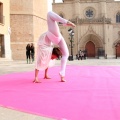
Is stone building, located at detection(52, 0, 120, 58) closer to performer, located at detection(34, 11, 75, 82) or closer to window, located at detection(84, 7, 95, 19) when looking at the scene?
window, located at detection(84, 7, 95, 19)

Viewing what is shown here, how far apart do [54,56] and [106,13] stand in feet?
169

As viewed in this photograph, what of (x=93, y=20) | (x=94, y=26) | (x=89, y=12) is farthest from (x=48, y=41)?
(x=89, y=12)

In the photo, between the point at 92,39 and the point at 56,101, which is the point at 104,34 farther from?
the point at 56,101

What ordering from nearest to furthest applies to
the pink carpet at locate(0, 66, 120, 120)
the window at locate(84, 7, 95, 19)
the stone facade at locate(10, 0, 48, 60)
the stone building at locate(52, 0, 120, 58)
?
the pink carpet at locate(0, 66, 120, 120) < the stone facade at locate(10, 0, 48, 60) < the stone building at locate(52, 0, 120, 58) < the window at locate(84, 7, 95, 19)

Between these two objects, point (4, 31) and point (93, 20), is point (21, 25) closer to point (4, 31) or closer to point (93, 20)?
point (4, 31)

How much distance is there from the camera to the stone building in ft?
182

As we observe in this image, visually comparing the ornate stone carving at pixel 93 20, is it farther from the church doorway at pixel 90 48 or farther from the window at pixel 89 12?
the church doorway at pixel 90 48

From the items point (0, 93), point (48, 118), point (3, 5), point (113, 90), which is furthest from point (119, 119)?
point (3, 5)

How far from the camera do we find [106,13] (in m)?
57.7

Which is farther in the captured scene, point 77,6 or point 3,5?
point 77,6

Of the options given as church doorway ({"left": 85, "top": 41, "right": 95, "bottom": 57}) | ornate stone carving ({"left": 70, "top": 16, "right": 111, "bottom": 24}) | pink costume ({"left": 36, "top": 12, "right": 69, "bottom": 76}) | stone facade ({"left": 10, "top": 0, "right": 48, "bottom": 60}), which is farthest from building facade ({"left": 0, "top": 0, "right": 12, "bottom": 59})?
church doorway ({"left": 85, "top": 41, "right": 95, "bottom": 57})

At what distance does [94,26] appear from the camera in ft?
184

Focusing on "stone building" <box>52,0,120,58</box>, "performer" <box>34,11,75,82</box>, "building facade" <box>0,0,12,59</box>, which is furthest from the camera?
"stone building" <box>52,0,120,58</box>

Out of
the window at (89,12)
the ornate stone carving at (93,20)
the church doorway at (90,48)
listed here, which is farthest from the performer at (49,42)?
the window at (89,12)
